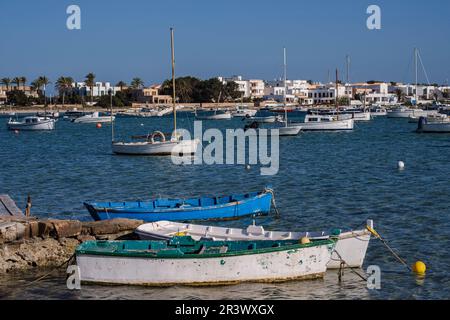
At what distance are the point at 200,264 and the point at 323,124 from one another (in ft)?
215

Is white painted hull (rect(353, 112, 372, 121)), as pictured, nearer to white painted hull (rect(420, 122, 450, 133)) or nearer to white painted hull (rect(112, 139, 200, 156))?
white painted hull (rect(420, 122, 450, 133))

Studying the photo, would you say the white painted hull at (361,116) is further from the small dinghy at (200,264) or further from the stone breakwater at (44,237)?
the small dinghy at (200,264)

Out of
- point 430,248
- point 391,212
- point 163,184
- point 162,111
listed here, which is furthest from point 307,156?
point 162,111

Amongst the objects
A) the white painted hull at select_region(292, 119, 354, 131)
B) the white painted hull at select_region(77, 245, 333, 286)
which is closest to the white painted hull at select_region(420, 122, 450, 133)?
the white painted hull at select_region(292, 119, 354, 131)

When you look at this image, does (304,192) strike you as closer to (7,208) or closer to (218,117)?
(7,208)

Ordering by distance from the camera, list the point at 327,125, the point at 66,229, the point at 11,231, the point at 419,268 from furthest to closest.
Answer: the point at 327,125 < the point at 66,229 < the point at 11,231 < the point at 419,268

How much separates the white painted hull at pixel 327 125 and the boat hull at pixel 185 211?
5498 cm

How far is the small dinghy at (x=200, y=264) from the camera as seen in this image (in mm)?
15977

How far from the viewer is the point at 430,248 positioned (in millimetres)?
20031

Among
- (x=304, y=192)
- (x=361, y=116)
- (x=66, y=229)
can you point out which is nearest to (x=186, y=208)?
(x=66, y=229)

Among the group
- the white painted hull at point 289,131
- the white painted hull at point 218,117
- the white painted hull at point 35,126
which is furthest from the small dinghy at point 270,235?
the white painted hull at point 218,117

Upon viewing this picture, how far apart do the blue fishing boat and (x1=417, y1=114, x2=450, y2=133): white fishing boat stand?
175 feet

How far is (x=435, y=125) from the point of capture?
76.1 metres
